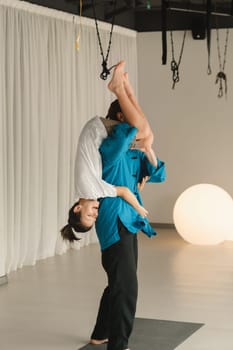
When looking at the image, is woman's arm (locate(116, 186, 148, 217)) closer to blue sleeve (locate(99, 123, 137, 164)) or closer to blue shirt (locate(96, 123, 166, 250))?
blue shirt (locate(96, 123, 166, 250))

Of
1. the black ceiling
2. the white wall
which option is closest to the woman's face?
the black ceiling

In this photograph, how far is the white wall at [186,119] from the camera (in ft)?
31.0

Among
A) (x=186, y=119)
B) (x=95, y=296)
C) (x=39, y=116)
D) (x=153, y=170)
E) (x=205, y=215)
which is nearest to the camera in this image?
(x=153, y=170)

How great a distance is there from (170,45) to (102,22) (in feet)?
3.53

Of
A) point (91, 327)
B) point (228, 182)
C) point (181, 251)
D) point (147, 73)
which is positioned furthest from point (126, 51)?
point (91, 327)

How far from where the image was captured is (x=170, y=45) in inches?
377

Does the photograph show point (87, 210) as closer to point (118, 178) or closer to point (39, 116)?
point (118, 178)

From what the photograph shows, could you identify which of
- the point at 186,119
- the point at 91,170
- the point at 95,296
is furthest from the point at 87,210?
the point at 186,119

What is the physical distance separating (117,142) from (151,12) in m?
5.62

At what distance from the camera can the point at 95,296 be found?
6.15m

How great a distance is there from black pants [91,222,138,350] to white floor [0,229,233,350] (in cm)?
50

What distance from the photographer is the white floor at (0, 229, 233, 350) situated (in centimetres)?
508

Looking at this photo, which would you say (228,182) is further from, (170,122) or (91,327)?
(91,327)

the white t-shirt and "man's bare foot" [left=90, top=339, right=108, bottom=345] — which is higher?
the white t-shirt
